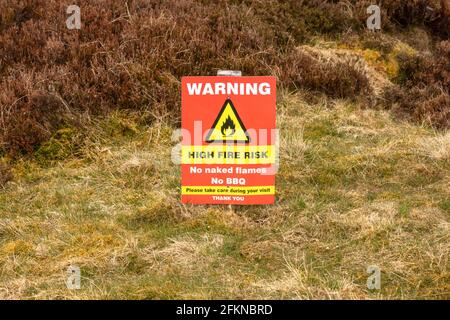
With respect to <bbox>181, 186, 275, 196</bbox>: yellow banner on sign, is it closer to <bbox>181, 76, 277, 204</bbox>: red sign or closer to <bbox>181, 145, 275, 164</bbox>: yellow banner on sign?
<bbox>181, 76, 277, 204</bbox>: red sign

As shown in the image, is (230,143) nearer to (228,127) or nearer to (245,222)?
(228,127)

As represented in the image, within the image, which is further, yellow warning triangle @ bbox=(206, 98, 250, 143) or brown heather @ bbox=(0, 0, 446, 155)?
brown heather @ bbox=(0, 0, 446, 155)

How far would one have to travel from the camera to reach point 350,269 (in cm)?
536

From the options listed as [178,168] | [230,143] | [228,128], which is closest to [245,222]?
[230,143]

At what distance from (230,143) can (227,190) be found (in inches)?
19.0

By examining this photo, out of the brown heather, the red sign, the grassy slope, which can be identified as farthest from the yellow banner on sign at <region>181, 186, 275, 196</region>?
the brown heather

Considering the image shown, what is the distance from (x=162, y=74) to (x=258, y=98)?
7.99ft

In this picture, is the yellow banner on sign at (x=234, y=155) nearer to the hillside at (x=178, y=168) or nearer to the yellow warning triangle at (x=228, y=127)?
the yellow warning triangle at (x=228, y=127)

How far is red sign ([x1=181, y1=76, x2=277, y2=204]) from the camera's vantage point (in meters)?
6.42

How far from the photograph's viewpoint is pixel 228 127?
646 cm

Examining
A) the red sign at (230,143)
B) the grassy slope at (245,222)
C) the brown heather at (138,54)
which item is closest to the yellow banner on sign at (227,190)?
the red sign at (230,143)

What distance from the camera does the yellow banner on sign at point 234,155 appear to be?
253 inches
